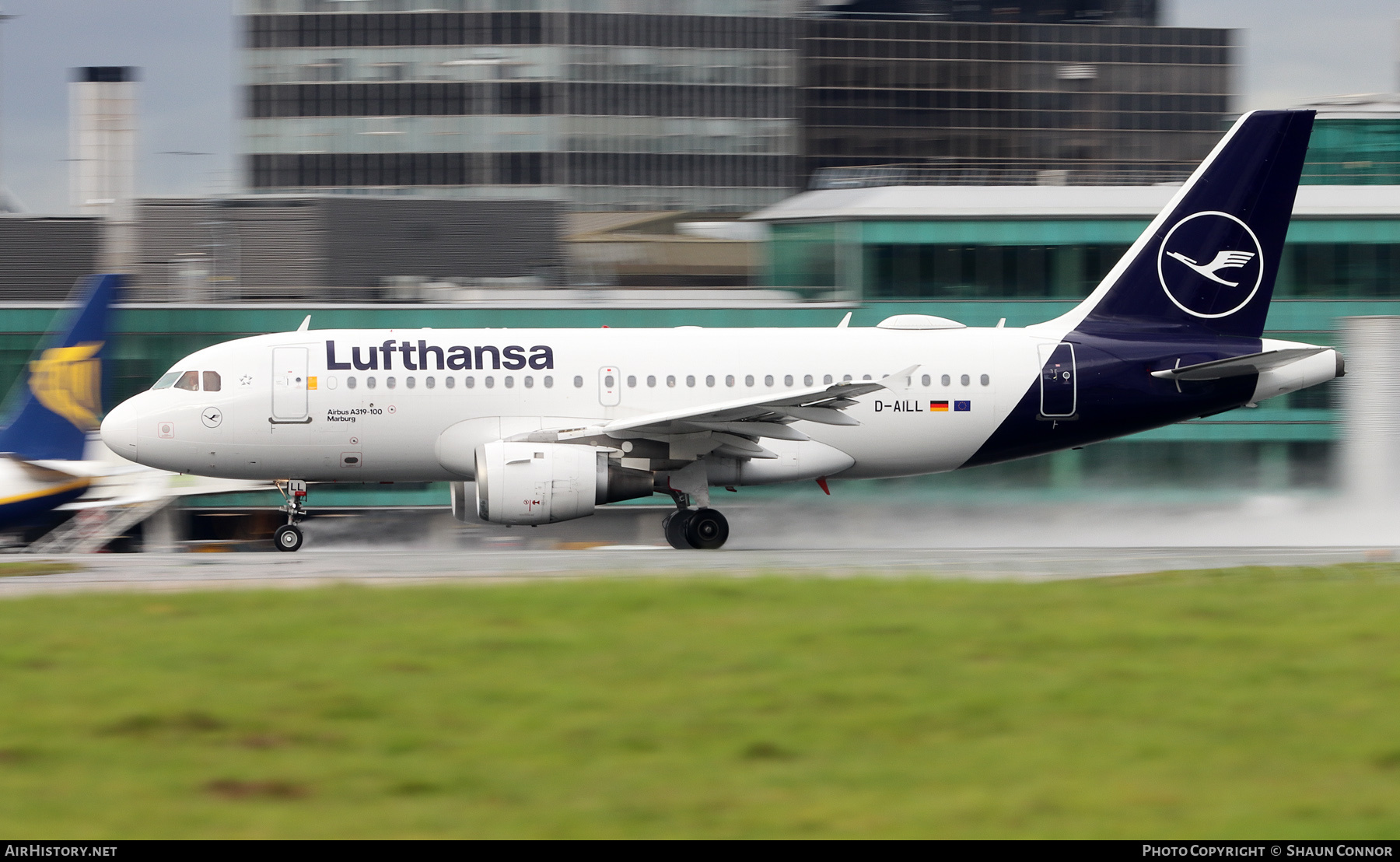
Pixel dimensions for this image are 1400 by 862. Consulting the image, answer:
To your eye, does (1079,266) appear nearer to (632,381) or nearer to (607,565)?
(632,381)

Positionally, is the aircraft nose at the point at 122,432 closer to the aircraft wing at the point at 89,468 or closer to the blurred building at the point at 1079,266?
the aircraft wing at the point at 89,468

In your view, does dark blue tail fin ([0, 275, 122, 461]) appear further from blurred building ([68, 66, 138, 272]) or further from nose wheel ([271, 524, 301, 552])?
blurred building ([68, 66, 138, 272])

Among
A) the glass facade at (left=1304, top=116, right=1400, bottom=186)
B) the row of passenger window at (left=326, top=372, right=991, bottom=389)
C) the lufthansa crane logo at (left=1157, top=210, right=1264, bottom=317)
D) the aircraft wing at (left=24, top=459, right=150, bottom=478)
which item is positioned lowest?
the aircraft wing at (left=24, top=459, right=150, bottom=478)

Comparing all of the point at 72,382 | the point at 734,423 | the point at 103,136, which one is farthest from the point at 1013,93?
the point at 734,423

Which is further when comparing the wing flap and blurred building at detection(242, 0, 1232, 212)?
blurred building at detection(242, 0, 1232, 212)

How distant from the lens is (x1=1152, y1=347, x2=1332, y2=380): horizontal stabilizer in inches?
947

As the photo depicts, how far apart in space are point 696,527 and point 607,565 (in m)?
4.11

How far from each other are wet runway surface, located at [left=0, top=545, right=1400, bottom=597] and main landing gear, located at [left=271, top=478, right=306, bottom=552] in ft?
2.85

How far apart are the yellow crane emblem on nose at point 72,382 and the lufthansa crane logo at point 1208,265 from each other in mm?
19439

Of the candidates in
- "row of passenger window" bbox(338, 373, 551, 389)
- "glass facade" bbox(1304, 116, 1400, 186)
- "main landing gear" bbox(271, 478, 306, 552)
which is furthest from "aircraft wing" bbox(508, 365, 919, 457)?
"glass facade" bbox(1304, 116, 1400, 186)

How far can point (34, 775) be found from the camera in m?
8.30

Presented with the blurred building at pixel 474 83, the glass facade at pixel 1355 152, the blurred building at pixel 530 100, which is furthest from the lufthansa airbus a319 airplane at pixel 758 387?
the blurred building at pixel 474 83

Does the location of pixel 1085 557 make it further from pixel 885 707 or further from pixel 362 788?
pixel 362 788

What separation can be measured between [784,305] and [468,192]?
5361 cm
